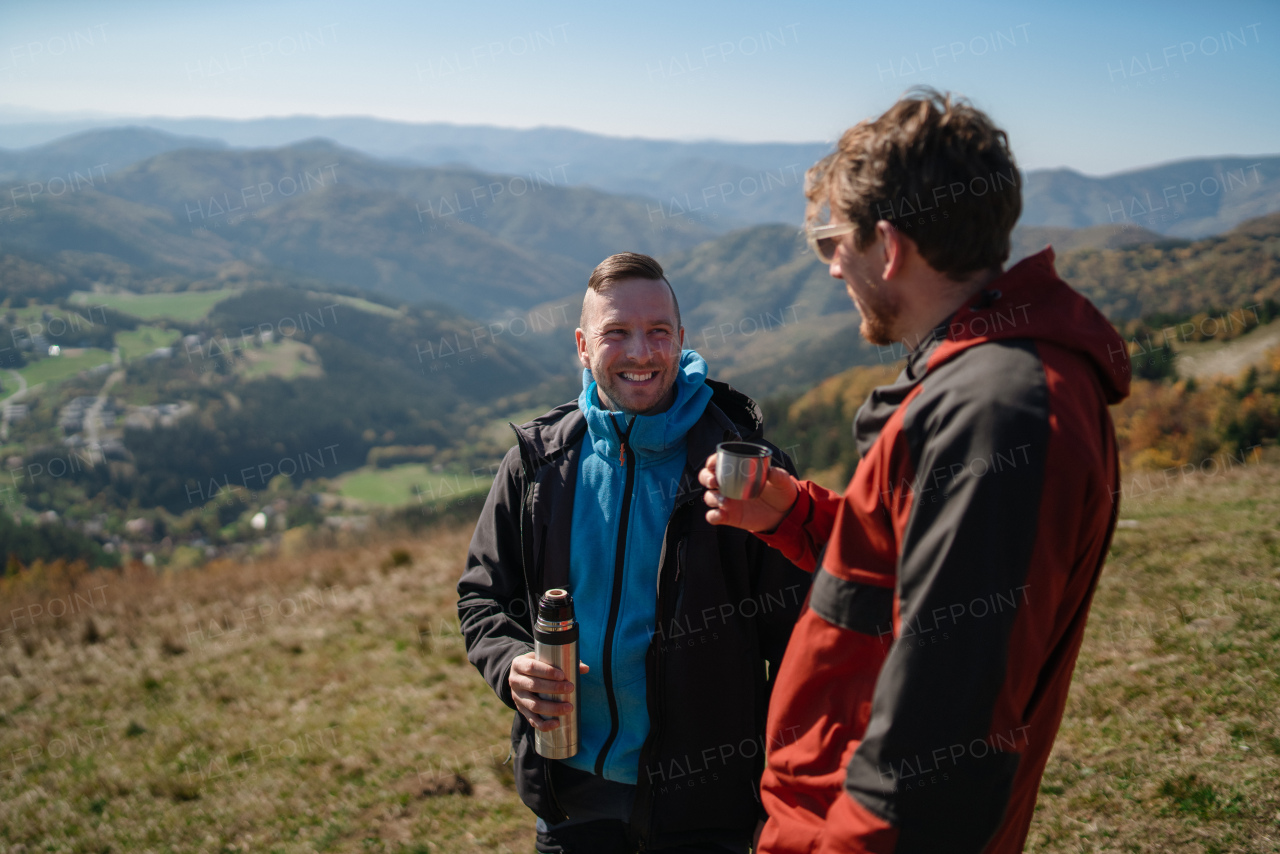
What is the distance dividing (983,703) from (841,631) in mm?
318

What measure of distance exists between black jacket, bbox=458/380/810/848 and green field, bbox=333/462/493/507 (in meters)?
66.3

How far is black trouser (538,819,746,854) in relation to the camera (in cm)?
250

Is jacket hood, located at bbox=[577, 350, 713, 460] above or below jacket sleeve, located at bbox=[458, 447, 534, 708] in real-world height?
above

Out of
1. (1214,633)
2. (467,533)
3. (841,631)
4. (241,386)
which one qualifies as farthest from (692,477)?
(241,386)

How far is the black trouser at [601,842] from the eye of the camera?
98.6 inches

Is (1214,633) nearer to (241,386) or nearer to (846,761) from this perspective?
(846,761)

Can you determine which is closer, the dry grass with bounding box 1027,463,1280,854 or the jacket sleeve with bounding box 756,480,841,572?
the jacket sleeve with bounding box 756,480,841,572

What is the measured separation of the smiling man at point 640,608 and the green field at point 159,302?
146054 millimetres

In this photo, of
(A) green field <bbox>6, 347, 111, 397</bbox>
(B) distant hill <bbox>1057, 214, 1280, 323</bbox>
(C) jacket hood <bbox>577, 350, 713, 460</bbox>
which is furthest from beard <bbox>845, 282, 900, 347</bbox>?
(A) green field <bbox>6, 347, 111, 397</bbox>

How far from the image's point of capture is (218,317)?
123438mm

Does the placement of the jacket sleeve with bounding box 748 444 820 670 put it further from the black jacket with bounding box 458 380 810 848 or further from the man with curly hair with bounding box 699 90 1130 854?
the man with curly hair with bounding box 699 90 1130 854

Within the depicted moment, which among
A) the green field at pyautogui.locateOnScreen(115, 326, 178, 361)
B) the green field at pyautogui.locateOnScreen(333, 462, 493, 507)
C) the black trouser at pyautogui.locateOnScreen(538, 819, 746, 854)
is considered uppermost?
the black trouser at pyautogui.locateOnScreen(538, 819, 746, 854)

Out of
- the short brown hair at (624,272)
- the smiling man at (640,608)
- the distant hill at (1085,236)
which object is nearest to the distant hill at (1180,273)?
the distant hill at (1085,236)

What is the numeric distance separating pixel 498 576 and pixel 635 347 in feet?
3.44
